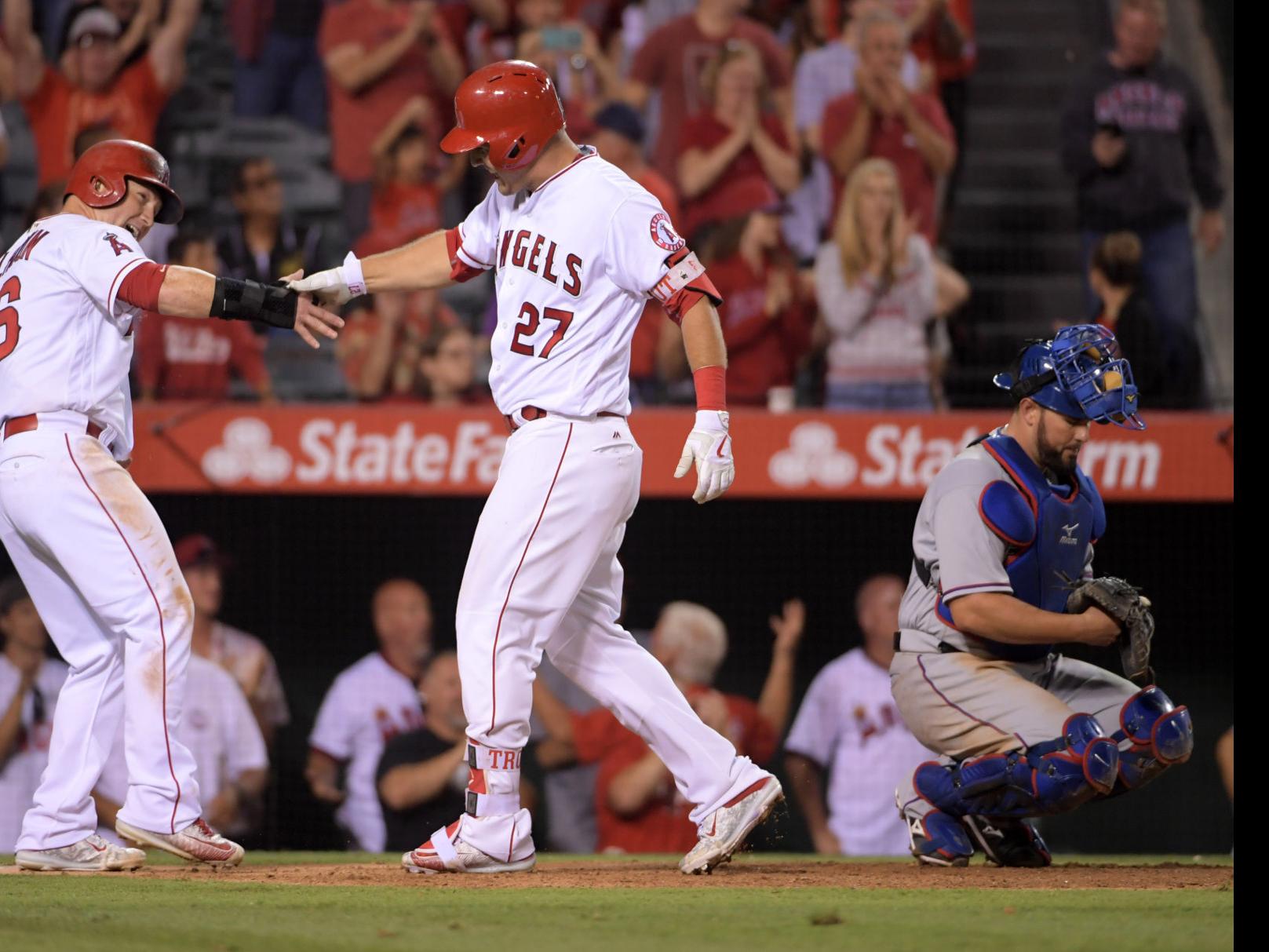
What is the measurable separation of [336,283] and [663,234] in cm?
99

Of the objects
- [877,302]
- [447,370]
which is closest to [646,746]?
[447,370]

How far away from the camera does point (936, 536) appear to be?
4.44 metres

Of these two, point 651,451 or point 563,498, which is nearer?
point 563,498

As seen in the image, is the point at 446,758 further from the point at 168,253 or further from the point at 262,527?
the point at 168,253

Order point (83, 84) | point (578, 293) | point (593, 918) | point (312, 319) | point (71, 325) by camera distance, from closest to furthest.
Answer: point (593, 918) < point (578, 293) < point (71, 325) < point (312, 319) < point (83, 84)

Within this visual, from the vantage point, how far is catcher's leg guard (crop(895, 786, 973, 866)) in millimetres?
4508

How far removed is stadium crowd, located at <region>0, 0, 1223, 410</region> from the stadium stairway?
142 mm

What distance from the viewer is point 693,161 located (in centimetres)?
812

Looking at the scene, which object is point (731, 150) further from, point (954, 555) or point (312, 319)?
point (954, 555)

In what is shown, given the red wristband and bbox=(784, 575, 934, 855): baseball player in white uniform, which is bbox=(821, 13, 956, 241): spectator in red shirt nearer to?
bbox=(784, 575, 934, 855): baseball player in white uniform

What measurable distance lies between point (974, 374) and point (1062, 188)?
1311mm

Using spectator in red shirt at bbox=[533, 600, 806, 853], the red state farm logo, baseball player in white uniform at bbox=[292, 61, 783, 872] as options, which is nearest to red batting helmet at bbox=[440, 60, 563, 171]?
baseball player in white uniform at bbox=[292, 61, 783, 872]

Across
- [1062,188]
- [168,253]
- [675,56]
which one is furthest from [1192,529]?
[168,253]

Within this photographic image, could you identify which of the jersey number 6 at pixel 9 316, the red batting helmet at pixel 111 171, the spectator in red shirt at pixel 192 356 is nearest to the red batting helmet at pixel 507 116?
the red batting helmet at pixel 111 171
